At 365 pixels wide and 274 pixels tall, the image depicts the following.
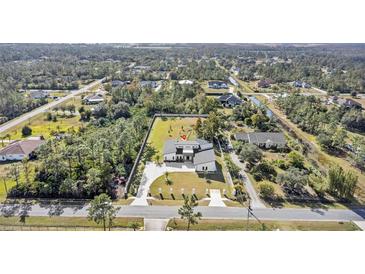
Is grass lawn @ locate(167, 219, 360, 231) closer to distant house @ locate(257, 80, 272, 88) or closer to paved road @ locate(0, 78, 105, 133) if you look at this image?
paved road @ locate(0, 78, 105, 133)

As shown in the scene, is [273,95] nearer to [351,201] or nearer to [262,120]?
[262,120]

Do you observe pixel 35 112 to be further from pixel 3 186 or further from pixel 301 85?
pixel 301 85

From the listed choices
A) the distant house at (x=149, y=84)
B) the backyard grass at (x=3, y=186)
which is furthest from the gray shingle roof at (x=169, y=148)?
the distant house at (x=149, y=84)

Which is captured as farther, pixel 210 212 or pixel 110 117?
pixel 110 117

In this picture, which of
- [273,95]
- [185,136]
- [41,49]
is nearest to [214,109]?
[185,136]

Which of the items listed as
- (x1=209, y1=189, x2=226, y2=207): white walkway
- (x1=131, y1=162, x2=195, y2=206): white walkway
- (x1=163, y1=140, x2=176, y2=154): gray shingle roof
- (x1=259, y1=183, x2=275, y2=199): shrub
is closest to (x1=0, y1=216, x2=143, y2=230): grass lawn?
(x1=131, y1=162, x2=195, y2=206): white walkway

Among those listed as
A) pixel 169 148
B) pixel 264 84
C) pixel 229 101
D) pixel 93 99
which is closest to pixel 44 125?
pixel 93 99

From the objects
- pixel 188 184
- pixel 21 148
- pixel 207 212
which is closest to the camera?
pixel 207 212
